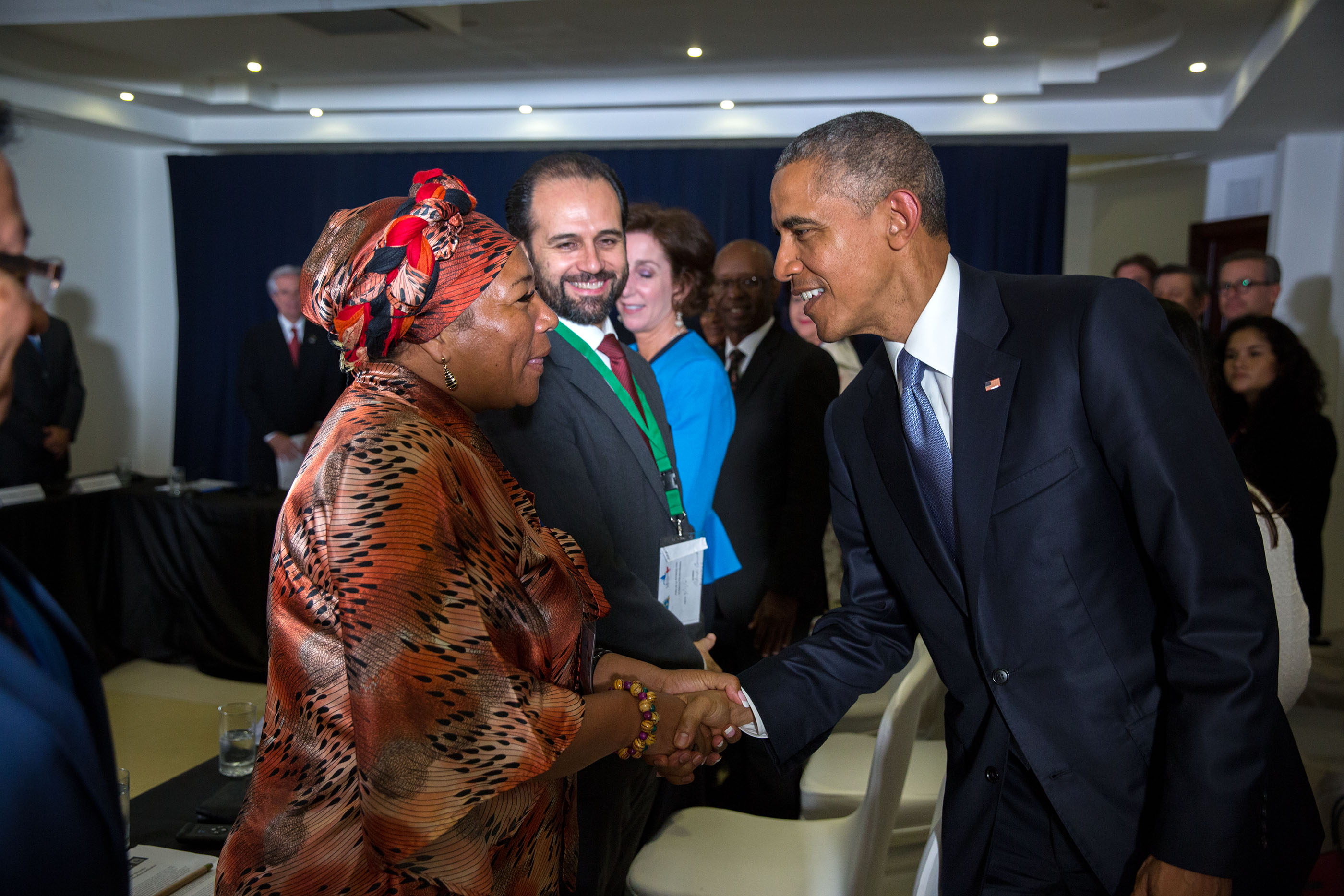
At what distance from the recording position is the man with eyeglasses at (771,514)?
3.13 metres

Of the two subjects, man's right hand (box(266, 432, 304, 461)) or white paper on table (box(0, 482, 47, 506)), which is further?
man's right hand (box(266, 432, 304, 461))

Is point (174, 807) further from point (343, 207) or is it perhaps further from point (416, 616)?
point (343, 207)

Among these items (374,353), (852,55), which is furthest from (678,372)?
(852,55)

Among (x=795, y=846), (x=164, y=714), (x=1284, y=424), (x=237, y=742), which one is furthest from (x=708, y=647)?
(x=164, y=714)

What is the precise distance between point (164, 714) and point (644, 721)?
397cm

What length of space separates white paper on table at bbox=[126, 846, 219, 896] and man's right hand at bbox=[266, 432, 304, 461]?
15.5 ft

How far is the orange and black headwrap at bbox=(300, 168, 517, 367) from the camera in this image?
1.19 m

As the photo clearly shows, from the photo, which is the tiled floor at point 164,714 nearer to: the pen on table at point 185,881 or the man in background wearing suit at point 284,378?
the man in background wearing suit at point 284,378

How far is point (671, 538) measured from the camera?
208cm

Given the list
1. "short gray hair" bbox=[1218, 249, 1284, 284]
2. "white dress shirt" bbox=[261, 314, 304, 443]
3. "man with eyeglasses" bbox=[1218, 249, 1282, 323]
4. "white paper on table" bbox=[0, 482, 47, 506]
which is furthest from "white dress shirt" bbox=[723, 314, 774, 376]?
"white dress shirt" bbox=[261, 314, 304, 443]

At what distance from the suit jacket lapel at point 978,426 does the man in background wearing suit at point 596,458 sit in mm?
716

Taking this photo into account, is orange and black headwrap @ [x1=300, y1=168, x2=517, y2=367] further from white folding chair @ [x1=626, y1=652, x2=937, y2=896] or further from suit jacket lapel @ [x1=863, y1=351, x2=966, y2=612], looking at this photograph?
→ white folding chair @ [x1=626, y1=652, x2=937, y2=896]

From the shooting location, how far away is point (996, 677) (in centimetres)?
132

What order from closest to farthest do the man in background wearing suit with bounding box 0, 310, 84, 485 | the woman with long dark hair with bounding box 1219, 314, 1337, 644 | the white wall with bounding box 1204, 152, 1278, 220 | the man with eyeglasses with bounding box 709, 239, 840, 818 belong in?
the man with eyeglasses with bounding box 709, 239, 840, 818
the woman with long dark hair with bounding box 1219, 314, 1337, 644
the man in background wearing suit with bounding box 0, 310, 84, 485
the white wall with bounding box 1204, 152, 1278, 220
